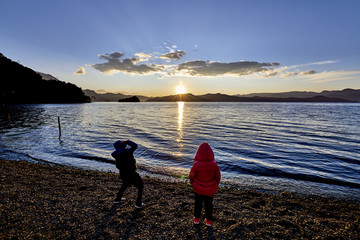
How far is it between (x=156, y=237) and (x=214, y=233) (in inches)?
72.9

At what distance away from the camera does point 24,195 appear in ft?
25.9

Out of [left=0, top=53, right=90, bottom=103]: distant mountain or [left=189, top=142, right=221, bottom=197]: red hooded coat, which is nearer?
[left=189, top=142, right=221, bottom=197]: red hooded coat

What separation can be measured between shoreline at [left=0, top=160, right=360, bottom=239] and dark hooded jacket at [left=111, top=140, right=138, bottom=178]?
1761 mm

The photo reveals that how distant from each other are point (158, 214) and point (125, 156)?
8.55 ft

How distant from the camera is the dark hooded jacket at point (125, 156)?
6098 millimetres

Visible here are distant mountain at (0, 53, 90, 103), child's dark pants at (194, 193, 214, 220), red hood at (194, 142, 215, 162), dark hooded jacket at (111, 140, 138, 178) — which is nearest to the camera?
red hood at (194, 142, 215, 162)

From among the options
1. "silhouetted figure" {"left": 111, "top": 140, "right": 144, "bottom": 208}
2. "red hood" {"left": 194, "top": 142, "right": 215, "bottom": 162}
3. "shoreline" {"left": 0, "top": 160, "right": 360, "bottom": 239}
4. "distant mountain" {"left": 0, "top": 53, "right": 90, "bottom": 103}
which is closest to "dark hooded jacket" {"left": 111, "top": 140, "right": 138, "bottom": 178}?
"silhouetted figure" {"left": 111, "top": 140, "right": 144, "bottom": 208}

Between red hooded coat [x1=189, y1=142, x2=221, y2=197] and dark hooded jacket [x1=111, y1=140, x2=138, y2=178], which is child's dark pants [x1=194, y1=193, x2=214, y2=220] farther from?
dark hooded jacket [x1=111, y1=140, x2=138, y2=178]

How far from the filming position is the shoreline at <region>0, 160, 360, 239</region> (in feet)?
18.1

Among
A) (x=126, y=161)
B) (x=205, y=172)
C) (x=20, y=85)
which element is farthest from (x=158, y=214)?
(x=20, y=85)

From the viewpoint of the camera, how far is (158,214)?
6598 mm

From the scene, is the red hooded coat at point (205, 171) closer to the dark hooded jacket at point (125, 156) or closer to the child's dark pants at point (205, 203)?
the child's dark pants at point (205, 203)

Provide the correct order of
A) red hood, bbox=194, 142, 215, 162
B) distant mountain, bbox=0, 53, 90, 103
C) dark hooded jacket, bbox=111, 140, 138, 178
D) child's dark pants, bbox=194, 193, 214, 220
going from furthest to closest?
1. distant mountain, bbox=0, 53, 90, 103
2. dark hooded jacket, bbox=111, 140, 138, 178
3. child's dark pants, bbox=194, 193, 214, 220
4. red hood, bbox=194, 142, 215, 162

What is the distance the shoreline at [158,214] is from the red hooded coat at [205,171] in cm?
159
